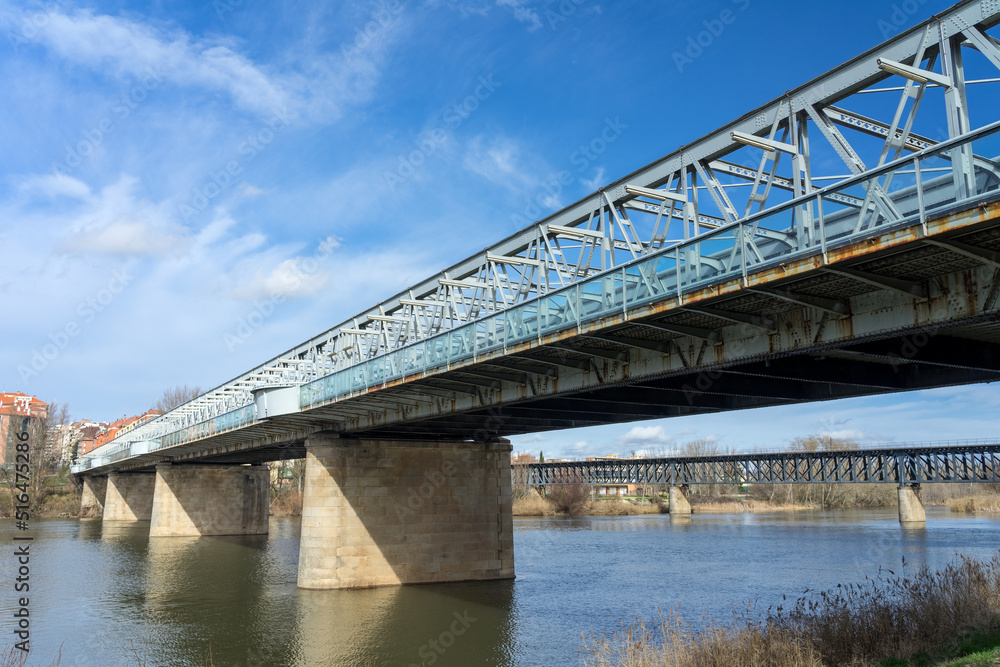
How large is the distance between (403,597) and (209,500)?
129 ft

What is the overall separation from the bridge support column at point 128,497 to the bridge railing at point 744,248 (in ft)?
247

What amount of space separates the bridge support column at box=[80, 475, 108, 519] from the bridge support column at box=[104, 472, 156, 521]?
509 inches

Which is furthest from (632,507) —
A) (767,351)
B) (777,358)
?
(767,351)

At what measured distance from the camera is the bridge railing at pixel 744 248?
863 centimetres

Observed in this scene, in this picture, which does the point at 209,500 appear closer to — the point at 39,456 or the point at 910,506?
the point at 39,456

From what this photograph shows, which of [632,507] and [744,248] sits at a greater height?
[744,248]

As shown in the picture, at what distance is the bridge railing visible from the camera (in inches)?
340

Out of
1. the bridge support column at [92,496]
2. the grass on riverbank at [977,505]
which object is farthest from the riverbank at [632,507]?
the bridge support column at [92,496]

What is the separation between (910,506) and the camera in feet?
198

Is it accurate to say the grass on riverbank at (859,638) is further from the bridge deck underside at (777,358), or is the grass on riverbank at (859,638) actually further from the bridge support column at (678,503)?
the bridge support column at (678,503)

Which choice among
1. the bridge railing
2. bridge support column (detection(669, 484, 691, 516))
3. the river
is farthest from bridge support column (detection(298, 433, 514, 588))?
bridge support column (detection(669, 484, 691, 516))

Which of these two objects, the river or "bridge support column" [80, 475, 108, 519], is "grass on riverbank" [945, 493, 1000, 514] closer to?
the river

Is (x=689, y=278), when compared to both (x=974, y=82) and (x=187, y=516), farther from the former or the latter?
(x=187, y=516)

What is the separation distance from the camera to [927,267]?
32.6 ft
